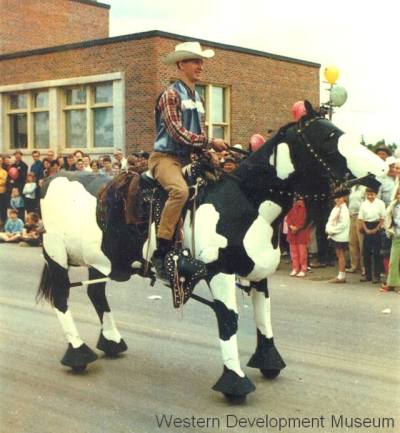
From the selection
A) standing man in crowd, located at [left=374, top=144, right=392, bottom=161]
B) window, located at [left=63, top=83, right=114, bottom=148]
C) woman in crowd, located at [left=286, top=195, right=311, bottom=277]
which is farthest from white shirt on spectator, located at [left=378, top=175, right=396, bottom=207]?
window, located at [left=63, top=83, right=114, bottom=148]

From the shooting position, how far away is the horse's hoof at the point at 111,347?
22.1 feet

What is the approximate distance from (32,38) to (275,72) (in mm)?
11138

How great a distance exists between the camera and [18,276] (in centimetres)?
1178

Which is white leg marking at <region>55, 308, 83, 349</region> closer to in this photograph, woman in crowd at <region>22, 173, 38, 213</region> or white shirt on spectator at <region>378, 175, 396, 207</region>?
white shirt on spectator at <region>378, 175, 396, 207</region>

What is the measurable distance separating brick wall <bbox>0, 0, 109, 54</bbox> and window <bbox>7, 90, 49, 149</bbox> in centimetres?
363

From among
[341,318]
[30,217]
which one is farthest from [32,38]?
[341,318]

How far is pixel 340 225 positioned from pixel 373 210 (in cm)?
71

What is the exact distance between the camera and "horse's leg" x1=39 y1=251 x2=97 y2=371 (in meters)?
6.23

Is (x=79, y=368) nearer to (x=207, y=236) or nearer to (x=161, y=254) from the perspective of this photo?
(x=161, y=254)

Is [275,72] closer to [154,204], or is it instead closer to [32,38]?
[32,38]

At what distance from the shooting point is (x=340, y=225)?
11664 mm

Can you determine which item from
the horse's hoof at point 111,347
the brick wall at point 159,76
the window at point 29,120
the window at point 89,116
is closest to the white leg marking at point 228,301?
the horse's hoof at point 111,347

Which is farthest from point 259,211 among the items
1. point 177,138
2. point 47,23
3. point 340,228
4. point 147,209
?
point 47,23

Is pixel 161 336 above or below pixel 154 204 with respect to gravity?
below
